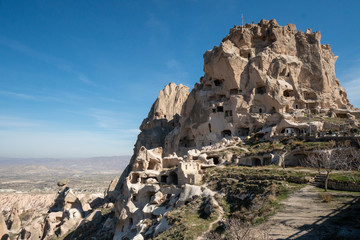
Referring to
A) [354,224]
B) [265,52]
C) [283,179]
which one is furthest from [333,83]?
[354,224]

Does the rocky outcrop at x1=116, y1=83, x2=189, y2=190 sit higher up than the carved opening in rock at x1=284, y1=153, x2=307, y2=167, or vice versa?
the rocky outcrop at x1=116, y1=83, x2=189, y2=190

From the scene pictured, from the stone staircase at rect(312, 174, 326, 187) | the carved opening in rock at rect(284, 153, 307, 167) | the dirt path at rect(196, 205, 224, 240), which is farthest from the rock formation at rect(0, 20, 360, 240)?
the stone staircase at rect(312, 174, 326, 187)

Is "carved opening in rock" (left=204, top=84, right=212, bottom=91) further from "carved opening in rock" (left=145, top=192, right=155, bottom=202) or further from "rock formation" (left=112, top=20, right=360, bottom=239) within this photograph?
"carved opening in rock" (left=145, top=192, right=155, bottom=202)

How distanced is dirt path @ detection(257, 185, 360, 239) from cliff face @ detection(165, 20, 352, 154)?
29.9m

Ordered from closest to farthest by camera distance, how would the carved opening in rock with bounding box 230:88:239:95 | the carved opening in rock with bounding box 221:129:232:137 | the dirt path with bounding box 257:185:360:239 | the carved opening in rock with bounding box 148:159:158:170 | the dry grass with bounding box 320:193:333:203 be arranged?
the dirt path with bounding box 257:185:360:239 → the dry grass with bounding box 320:193:333:203 → the carved opening in rock with bounding box 148:159:158:170 → the carved opening in rock with bounding box 221:129:232:137 → the carved opening in rock with bounding box 230:88:239:95

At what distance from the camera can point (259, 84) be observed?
5528 centimetres

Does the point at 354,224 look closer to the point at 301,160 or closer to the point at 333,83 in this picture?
the point at 301,160

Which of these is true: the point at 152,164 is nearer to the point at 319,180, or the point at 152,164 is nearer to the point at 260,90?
the point at 319,180

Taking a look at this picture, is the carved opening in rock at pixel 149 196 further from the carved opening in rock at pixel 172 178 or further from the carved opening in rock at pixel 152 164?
the carved opening in rock at pixel 152 164

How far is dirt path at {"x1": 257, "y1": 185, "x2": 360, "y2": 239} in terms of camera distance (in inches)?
591

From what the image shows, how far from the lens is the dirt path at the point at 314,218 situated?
49.2 ft

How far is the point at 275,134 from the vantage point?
44781 mm

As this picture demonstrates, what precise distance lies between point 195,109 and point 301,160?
99.7 ft

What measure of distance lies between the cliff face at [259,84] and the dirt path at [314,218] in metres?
29.9
